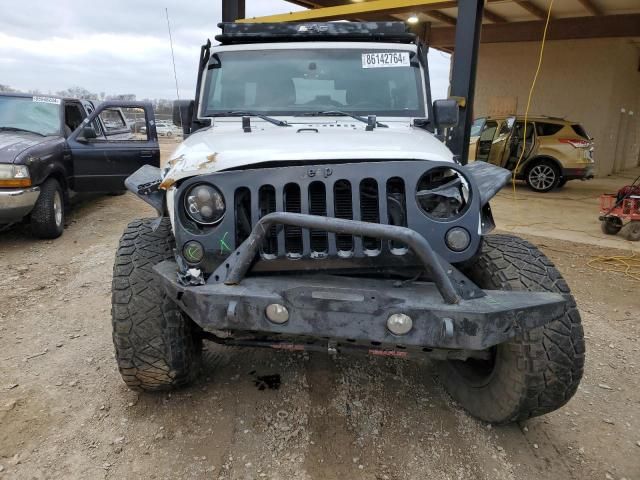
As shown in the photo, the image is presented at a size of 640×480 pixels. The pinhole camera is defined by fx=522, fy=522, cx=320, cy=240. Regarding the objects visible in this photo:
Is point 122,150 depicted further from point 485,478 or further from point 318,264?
point 485,478

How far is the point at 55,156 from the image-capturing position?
637 cm

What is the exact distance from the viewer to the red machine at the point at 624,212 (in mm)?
7043

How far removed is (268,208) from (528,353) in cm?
139

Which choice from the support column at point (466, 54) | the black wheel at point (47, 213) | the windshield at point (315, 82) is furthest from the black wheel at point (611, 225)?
the black wheel at point (47, 213)

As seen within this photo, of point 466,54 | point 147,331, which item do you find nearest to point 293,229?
point 147,331

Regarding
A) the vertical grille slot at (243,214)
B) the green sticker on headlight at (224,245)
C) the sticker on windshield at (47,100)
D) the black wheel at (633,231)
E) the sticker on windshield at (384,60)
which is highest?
the sticker on windshield at (384,60)

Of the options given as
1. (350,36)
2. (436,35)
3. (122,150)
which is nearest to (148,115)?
(122,150)

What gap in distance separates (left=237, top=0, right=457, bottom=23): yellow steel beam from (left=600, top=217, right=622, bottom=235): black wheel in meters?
3.72

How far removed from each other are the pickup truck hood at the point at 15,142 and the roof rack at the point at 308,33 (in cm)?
312

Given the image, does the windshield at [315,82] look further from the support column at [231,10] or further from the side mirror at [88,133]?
the support column at [231,10]

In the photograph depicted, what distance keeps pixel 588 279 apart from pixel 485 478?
3.76 meters

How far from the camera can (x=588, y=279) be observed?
18.0 ft

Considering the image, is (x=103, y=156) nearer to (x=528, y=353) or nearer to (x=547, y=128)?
(x=528, y=353)

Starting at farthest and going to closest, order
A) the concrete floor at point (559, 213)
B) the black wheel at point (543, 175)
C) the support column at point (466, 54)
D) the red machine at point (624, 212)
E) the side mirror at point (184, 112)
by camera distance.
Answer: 1. the black wheel at point (543, 175)
2. the concrete floor at point (559, 213)
3. the red machine at point (624, 212)
4. the support column at point (466, 54)
5. the side mirror at point (184, 112)
